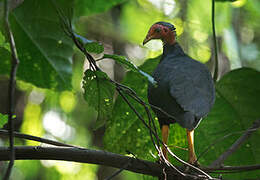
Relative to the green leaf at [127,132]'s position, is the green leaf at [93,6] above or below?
above

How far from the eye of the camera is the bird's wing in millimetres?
1121

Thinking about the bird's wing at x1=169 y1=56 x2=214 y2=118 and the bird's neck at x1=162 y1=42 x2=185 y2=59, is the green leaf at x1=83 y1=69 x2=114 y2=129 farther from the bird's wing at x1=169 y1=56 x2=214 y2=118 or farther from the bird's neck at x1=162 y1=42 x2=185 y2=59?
the bird's neck at x1=162 y1=42 x2=185 y2=59

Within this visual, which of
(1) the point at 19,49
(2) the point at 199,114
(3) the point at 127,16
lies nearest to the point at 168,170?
(2) the point at 199,114

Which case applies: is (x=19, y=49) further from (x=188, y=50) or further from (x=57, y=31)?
(x=188, y=50)

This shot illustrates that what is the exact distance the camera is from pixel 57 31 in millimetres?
1424

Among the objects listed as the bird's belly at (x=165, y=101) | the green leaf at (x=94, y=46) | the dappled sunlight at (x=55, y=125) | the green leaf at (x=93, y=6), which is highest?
the green leaf at (x=93, y=6)

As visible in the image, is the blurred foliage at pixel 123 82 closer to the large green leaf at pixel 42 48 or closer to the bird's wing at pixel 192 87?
the large green leaf at pixel 42 48

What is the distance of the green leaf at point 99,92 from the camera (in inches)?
43.2

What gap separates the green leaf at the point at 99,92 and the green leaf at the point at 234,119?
1.74 feet

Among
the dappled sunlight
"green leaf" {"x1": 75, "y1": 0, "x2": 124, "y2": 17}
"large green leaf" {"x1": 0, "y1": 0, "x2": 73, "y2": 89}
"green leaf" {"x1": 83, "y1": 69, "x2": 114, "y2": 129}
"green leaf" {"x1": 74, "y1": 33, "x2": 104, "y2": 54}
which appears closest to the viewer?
"green leaf" {"x1": 74, "y1": 33, "x2": 104, "y2": 54}

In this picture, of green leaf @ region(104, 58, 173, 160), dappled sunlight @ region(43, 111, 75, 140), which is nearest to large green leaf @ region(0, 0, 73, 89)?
green leaf @ region(104, 58, 173, 160)

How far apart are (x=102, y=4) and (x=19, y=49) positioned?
0.38 metres

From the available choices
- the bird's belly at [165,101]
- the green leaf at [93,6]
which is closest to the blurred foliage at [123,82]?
the green leaf at [93,6]

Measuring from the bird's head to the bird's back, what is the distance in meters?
0.14
